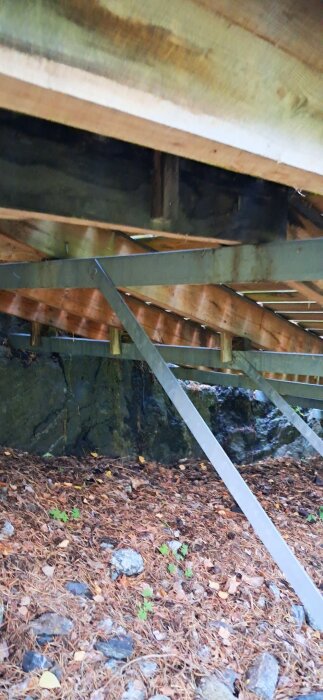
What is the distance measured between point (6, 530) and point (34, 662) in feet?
3.39

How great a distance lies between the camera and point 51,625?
2.90 metres

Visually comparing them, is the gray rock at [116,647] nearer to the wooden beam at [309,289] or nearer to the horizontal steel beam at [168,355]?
the horizontal steel beam at [168,355]

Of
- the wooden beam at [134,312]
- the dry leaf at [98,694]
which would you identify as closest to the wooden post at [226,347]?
the wooden beam at [134,312]

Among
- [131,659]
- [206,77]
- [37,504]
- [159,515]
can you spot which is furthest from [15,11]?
[159,515]

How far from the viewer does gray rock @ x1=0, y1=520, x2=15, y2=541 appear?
137 inches

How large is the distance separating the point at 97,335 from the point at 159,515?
1805mm

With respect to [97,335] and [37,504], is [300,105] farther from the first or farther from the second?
[97,335]

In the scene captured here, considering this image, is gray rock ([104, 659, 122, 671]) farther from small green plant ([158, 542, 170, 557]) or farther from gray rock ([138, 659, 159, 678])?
small green plant ([158, 542, 170, 557])

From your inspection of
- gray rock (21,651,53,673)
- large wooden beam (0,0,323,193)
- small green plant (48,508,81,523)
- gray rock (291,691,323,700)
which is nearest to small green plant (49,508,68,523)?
small green plant (48,508,81,523)

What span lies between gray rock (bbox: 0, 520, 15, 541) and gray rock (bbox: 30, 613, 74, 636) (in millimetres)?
688

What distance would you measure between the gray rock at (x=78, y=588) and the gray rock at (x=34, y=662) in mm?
542

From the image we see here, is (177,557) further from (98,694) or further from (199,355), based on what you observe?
(199,355)

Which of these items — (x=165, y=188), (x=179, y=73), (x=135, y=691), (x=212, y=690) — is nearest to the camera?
(x=179, y=73)

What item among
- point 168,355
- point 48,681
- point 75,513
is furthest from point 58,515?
point 168,355
